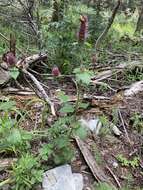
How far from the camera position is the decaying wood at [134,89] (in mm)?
4057

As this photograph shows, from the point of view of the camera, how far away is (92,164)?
303cm

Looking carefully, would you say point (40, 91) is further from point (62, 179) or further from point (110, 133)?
point (62, 179)

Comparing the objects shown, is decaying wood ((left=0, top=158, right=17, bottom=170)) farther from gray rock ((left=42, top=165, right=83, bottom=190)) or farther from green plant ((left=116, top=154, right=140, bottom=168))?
green plant ((left=116, top=154, right=140, bottom=168))

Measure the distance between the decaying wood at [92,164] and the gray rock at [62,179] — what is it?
0.13 m

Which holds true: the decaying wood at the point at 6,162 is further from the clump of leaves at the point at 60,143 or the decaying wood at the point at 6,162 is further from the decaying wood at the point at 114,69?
the decaying wood at the point at 114,69

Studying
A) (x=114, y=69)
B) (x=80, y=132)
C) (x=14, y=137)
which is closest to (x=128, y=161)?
(x=80, y=132)

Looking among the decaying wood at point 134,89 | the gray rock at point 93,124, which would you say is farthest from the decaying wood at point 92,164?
the decaying wood at point 134,89

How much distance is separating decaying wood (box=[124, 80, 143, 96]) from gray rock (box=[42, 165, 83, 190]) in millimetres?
1436

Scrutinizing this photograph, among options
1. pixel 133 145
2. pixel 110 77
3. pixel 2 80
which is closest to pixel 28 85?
pixel 2 80

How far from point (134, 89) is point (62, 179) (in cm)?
170

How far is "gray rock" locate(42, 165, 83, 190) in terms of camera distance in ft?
9.07

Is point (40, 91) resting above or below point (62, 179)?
above

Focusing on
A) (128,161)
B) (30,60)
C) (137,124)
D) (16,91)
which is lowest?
(128,161)

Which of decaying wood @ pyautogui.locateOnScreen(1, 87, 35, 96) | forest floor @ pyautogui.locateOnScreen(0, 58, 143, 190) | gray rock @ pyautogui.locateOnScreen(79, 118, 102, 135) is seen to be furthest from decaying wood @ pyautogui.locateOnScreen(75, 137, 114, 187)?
decaying wood @ pyautogui.locateOnScreen(1, 87, 35, 96)
